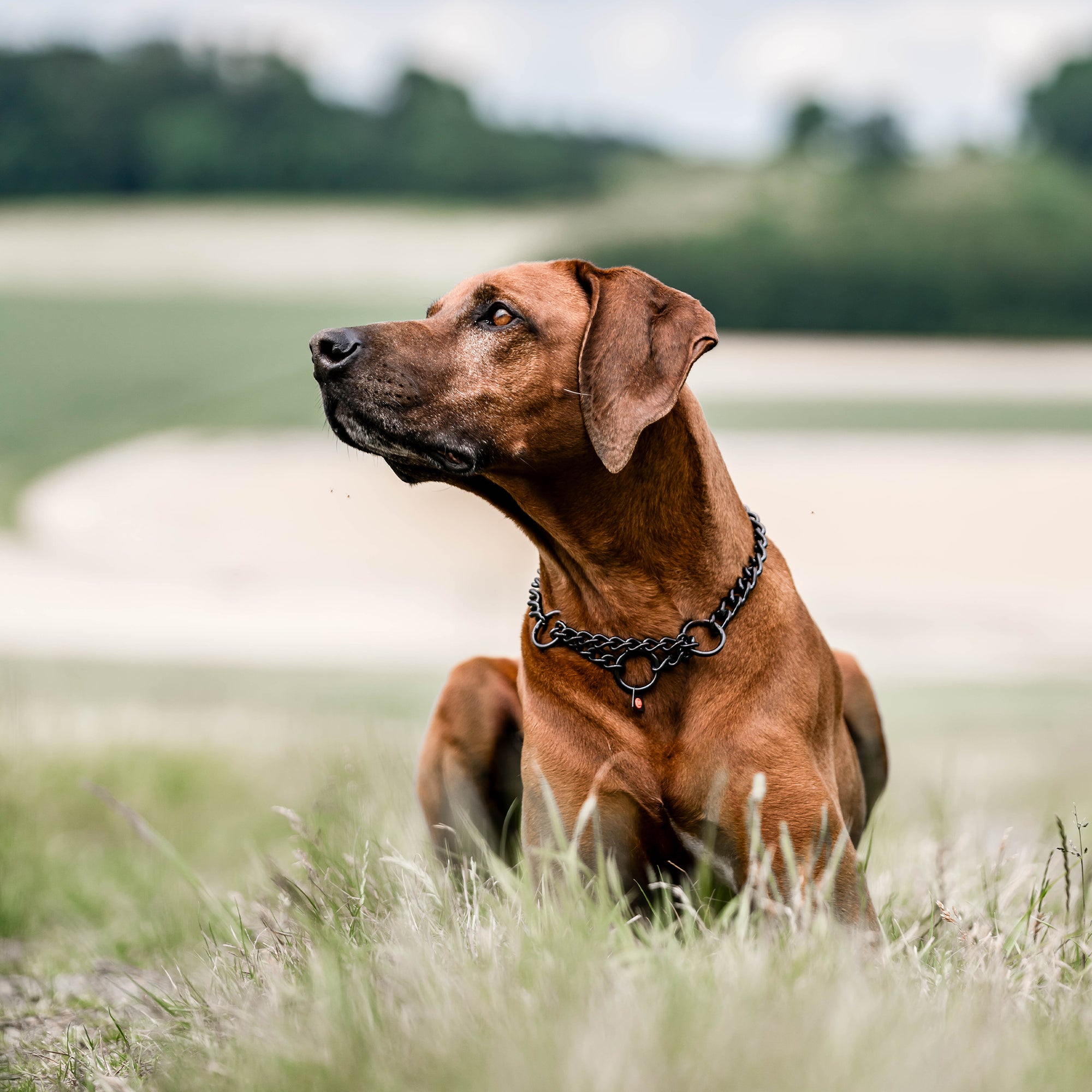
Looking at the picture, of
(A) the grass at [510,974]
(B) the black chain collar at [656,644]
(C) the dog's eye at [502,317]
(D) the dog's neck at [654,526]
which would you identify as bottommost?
(A) the grass at [510,974]

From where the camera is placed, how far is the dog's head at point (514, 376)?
3189 mm

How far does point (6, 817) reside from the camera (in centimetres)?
593

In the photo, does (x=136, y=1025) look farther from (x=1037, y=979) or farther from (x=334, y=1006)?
(x=1037, y=979)

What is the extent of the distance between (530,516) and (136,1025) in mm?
1796

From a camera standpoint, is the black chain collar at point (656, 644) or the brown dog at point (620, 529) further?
the black chain collar at point (656, 644)

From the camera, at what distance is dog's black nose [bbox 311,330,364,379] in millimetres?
3201

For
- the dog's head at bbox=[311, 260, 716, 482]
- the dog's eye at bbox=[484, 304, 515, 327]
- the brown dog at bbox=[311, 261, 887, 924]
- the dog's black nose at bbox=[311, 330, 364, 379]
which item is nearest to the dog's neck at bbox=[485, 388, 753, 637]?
the brown dog at bbox=[311, 261, 887, 924]

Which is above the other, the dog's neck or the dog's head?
the dog's head

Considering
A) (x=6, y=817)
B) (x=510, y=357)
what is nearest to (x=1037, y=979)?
(x=510, y=357)

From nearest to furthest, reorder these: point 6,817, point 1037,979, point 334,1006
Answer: point 334,1006 → point 1037,979 → point 6,817

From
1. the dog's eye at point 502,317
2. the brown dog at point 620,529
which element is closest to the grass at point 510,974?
the brown dog at point 620,529

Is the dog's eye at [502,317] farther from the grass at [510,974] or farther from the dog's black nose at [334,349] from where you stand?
the grass at [510,974]

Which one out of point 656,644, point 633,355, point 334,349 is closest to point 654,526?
point 656,644

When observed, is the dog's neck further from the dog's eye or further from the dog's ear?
the dog's eye
